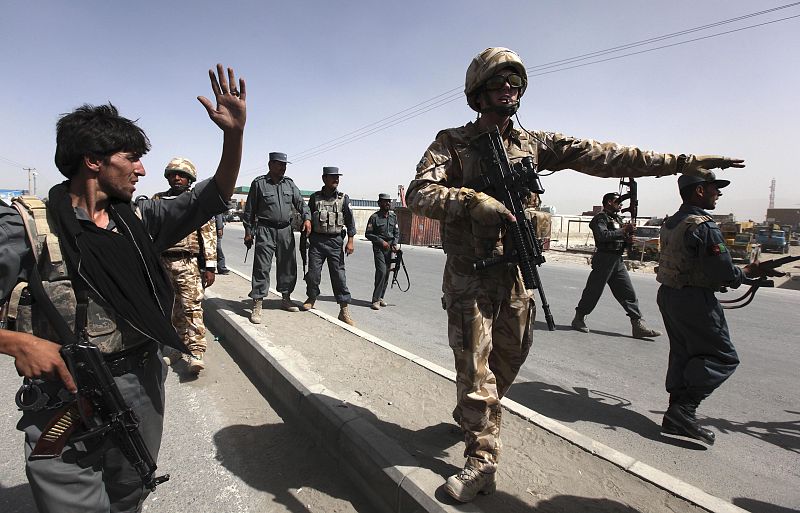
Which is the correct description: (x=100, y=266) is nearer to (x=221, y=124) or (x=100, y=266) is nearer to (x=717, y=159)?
(x=221, y=124)

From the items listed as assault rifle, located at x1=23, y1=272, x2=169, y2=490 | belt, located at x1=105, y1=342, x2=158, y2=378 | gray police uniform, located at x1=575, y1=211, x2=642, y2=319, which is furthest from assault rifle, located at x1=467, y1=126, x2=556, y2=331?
gray police uniform, located at x1=575, y1=211, x2=642, y2=319

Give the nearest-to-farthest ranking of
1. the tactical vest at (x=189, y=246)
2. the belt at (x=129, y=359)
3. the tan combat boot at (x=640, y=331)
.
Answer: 1. the belt at (x=129, y=359)
2. the tactical vest at (x=189, y=246)
3. the tan combat boot at (x=640, y=331)

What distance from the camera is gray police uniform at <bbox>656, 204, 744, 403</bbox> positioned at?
3.04 m

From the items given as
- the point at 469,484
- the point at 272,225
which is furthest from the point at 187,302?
the point at 469,484

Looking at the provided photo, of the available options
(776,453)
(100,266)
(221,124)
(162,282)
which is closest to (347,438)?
(162,282)

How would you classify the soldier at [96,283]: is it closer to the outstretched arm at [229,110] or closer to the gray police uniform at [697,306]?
the outstretched arm at [229,110]

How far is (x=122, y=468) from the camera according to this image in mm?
1652

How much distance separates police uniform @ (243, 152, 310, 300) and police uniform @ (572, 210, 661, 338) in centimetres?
400

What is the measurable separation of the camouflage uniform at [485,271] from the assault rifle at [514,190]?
69 millimetres

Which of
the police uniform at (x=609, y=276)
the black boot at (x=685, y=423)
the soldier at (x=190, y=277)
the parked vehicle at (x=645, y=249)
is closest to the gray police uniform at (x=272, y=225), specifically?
the soldier at (x=190, y=277)

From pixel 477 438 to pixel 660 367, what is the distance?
3.32m

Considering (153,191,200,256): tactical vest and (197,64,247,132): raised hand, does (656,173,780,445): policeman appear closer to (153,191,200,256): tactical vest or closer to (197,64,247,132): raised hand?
(197,64,247,132): raised hand

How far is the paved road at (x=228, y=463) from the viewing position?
2.36 meters

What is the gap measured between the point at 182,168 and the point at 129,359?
3.21 metres
